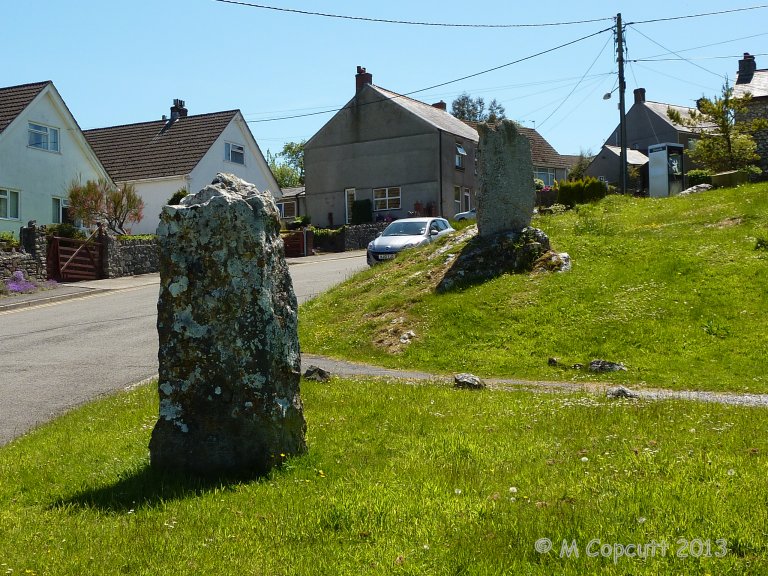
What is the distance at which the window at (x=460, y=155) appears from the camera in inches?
2095

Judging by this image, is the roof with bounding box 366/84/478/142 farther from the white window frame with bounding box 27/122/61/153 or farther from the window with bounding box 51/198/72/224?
the window with bounding box 51/198/72/224

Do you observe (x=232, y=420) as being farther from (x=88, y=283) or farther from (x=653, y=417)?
(x=88, y=283)

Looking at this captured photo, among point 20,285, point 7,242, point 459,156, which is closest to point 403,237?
point 20,285

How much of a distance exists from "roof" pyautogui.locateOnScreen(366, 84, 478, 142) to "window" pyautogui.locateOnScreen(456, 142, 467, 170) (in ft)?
2.88

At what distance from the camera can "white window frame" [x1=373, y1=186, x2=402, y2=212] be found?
170 ft

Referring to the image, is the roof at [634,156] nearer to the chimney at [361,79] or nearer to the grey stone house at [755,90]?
the grey stone house at [755,90]

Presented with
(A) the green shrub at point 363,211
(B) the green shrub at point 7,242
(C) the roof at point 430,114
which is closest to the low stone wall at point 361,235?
(A) the green shrub at point 363,211

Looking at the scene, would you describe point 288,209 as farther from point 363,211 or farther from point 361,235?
point 361,235

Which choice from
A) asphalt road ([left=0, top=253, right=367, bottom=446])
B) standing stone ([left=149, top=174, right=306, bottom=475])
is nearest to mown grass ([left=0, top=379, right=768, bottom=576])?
standing stone ([left=149, top=174, right=306, bottom=475])

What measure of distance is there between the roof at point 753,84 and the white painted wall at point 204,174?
29.3 metres

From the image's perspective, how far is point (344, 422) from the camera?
24.9 feet

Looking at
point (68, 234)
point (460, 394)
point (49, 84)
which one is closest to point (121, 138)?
point (49, 84)

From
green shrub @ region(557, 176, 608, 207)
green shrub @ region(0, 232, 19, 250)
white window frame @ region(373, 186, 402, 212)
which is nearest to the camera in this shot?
green shrub @ region(557, 176, 608, 207)

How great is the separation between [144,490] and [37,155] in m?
35.1
